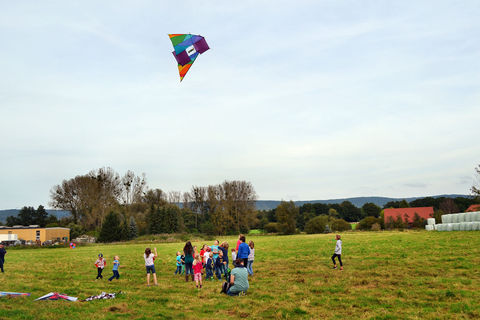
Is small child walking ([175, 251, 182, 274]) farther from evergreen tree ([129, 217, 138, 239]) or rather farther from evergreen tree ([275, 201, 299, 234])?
evergreen tree ([275, 201, 299, 234])

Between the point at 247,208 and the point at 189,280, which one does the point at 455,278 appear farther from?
the point at 247,208

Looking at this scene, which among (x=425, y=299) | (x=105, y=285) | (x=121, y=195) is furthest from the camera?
(x=121, y=195)

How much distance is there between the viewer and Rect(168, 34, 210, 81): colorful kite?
15.6m

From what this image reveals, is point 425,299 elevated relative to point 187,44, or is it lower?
lower

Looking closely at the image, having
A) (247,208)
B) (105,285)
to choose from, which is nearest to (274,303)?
(105,285)

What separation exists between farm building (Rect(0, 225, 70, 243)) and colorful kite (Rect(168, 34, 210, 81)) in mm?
76660

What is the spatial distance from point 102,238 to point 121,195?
22.8 meters

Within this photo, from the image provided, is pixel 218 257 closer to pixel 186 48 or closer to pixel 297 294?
pixel 297 294

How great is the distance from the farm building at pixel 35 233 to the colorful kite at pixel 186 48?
3018 inches

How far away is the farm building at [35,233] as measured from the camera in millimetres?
82375

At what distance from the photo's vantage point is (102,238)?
75562 mm

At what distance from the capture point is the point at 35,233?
85.8 m

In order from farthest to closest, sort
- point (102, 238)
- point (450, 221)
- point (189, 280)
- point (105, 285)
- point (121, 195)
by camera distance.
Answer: point (121, 195) → point (102, 238) → point (450, 221) → point (189, 280) → point (105, 285)

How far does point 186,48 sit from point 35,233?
3322 inches
